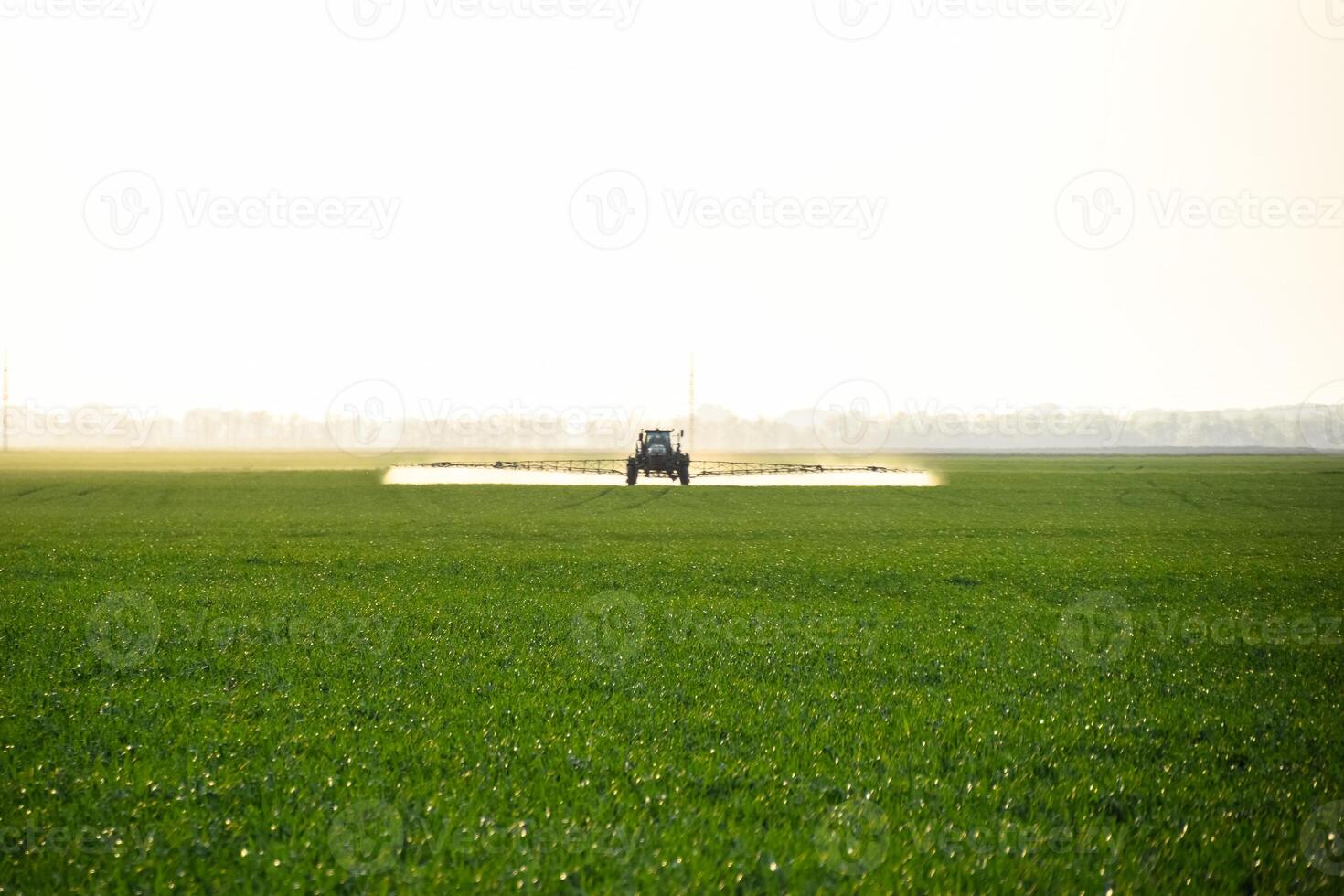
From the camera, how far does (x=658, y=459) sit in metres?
68.1

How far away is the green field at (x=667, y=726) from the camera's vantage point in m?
7.08

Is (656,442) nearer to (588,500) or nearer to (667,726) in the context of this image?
(588,500)

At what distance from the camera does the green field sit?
7.08 metres

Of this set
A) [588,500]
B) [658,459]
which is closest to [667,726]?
[588,500]

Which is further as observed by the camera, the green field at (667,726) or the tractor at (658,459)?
the tractor at (658,459)

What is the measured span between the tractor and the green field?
137ft

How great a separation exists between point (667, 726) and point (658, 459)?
5781 centimetres

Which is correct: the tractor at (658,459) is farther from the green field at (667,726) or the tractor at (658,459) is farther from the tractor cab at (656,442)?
the green field at (667,726)

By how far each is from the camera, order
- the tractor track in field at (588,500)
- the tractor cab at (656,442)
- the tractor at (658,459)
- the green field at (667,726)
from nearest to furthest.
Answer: the green field at (667,726) < the tractor track in field at (588,500) < the tractor at (658,459) < the tractor cab at (656,442)

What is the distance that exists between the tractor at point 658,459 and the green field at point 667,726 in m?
41.6

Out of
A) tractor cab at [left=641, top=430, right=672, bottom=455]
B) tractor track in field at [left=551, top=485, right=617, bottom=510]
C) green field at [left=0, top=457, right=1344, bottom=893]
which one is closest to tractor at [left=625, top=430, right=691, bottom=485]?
tractor cab at [left=641, top=430, right=672, bottom=455]

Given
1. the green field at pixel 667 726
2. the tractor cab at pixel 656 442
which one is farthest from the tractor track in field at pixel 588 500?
the green field at pixel 667 726

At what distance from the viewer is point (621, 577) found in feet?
75.0

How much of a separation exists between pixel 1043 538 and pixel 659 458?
36905 mm
